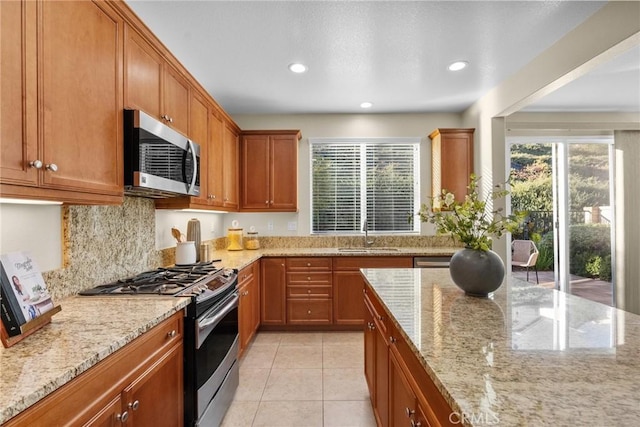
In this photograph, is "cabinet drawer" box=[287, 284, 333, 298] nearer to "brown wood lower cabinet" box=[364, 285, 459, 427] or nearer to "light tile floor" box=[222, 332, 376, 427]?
"light tile floor" box=[222, 332, 376, 427]

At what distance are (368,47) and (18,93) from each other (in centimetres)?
222

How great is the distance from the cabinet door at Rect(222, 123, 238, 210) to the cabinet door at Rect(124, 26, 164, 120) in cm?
139

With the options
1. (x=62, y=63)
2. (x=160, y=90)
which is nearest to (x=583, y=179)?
(x=160, y=90)

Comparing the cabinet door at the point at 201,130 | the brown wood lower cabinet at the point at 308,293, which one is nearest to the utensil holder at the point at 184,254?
the cabinet door at the point at 201,130

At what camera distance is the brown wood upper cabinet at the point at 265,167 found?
3.98 m

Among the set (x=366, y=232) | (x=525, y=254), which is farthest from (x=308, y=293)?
(x=525, y=254)

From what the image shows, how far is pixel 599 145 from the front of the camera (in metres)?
4.32

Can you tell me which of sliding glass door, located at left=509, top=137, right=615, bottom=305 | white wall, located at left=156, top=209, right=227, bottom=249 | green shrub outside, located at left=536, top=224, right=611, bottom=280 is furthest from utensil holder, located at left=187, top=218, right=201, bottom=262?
green shrub outside, located at left=536, top=224, right=611, bottom=280

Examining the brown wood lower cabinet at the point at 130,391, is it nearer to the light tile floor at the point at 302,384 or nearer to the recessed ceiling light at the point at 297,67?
the light tile floor at the point at 302,384

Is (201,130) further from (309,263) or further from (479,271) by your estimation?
(479,271)

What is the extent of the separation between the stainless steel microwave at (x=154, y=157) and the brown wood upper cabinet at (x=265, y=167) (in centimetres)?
172

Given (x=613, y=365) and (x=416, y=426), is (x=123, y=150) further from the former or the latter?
(x=613, y=365)

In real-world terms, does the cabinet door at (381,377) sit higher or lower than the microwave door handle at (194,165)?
lower

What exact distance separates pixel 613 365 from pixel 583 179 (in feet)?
14.9
